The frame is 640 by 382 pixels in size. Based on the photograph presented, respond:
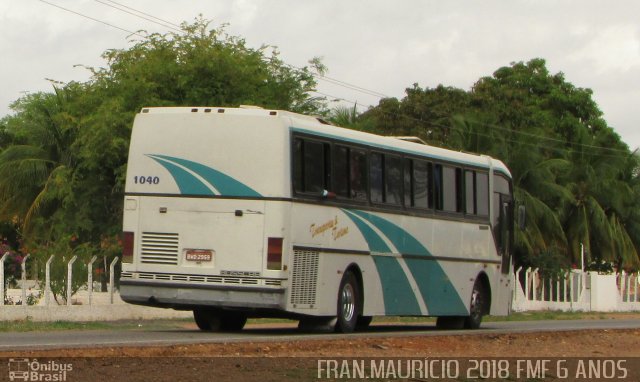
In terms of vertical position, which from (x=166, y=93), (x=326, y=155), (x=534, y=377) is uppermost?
(x=166, y=93)

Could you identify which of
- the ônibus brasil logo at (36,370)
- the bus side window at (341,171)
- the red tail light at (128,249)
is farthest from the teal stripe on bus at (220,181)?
the ônibus brasil logo at (36,370)

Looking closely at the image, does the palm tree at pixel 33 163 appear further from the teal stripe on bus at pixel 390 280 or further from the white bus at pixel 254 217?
the white bus at pixel 254 217

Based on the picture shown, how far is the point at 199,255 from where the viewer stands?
62.8ft

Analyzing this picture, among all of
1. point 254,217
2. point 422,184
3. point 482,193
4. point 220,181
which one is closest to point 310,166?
point 254,217

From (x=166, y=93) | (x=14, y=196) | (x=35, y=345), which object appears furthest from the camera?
(x=14, y=196)

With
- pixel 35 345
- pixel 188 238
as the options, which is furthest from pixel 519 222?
pixel 35 345

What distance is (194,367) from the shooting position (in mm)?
12383

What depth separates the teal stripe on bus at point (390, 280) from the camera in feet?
69.6

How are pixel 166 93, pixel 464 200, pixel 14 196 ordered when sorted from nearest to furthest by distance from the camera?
pixel 464 200
pixel 166 93
pixel 14 196

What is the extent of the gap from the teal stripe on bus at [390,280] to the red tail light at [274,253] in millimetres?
2115

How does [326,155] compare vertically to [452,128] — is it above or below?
below

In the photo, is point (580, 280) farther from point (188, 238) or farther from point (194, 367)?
point (194, 367)

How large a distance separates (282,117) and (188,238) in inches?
85.2

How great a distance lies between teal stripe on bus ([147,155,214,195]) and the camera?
1916cm
